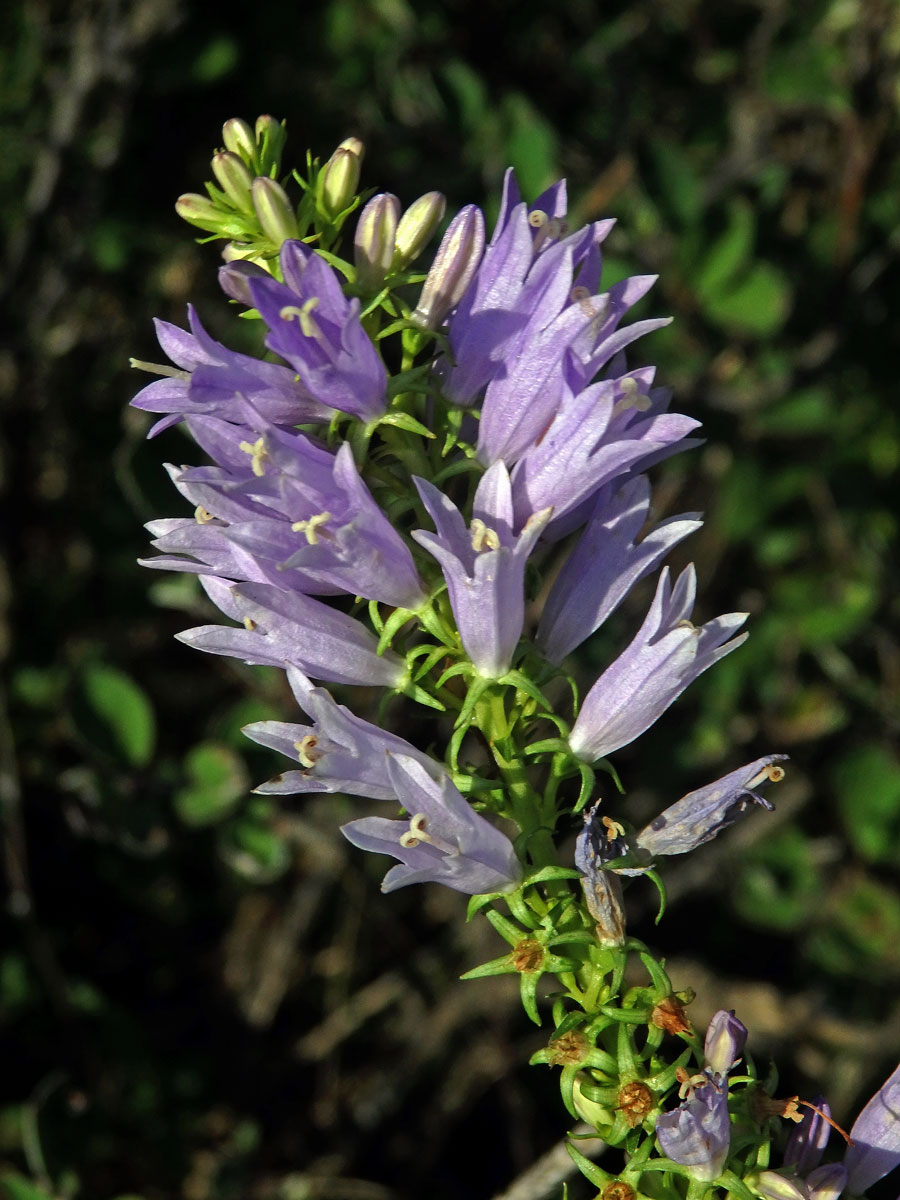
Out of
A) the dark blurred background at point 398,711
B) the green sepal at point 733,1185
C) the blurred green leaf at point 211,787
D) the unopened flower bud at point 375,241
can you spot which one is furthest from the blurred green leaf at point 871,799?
the unopened flower bud at point 375,241

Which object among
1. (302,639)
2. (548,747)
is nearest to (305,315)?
(302,639)

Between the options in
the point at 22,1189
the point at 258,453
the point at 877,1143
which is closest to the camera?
the point at 258,453

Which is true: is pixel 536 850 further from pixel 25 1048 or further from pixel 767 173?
pixel 767 173

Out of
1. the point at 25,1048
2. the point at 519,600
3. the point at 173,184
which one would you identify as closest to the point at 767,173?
the point at 173,184

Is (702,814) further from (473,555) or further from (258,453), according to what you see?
(258,453)

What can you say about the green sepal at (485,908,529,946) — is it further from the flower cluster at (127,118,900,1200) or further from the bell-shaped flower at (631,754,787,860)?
the bell-shaped flower at (631,754,787,860)

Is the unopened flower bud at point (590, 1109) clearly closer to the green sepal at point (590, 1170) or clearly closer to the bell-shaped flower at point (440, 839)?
the green sepal at point (590, 1170)

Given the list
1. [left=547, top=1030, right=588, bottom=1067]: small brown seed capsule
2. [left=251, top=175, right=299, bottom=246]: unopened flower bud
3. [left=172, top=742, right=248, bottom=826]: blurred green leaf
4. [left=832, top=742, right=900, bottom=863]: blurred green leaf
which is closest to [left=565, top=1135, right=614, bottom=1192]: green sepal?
[left=547, top=1030, right=588, bottom=1067]: small brown seed capsule
